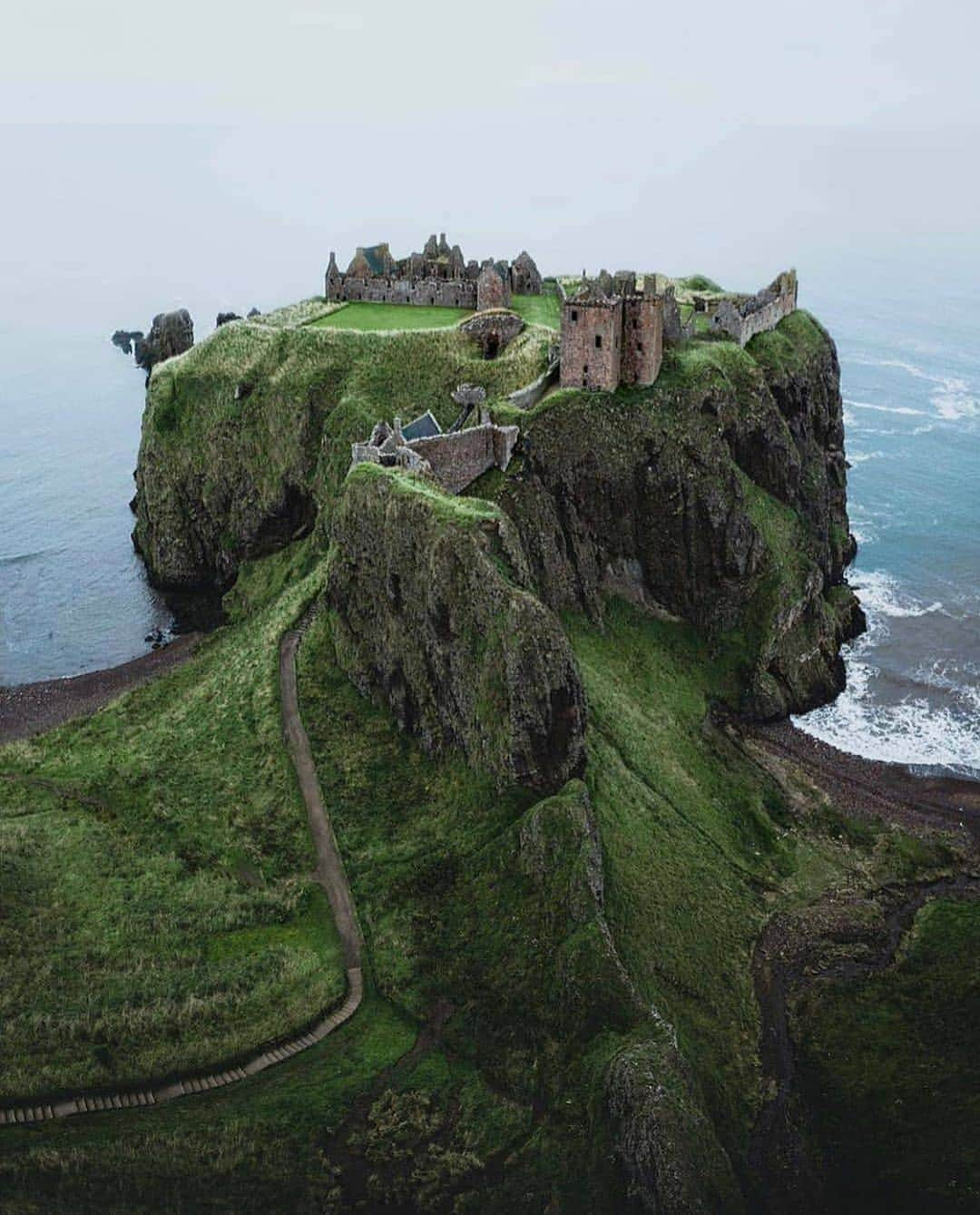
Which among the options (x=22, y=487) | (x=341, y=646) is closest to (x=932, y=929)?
(x=341, y=646)

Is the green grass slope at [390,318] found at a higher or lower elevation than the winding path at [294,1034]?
higher

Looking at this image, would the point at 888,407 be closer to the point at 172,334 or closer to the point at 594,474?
the point at 172,334

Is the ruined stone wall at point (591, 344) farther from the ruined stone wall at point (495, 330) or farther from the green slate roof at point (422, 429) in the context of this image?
the ruined stone wall at point (495, 330)

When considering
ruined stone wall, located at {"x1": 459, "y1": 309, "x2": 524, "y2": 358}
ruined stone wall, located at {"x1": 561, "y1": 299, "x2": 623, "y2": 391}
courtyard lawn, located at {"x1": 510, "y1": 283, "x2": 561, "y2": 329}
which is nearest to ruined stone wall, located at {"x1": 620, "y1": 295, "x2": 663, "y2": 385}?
ruined stone wall, located at {"x1": 561, "y1": 299, "x2": 623, "y2": 391}

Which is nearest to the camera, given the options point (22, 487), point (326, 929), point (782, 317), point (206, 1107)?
point (206, 1107)

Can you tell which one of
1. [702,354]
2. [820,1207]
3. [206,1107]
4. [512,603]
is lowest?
[820,1207]

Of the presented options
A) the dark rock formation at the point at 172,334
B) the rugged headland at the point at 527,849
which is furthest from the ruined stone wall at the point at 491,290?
the dark rock formation at the point at 172,334

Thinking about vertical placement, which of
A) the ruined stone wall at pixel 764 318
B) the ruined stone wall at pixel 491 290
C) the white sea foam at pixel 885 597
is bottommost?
the white sea foam at pixel 885 597

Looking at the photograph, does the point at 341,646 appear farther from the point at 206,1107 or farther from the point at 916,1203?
the point at 916,1203
